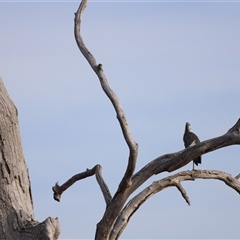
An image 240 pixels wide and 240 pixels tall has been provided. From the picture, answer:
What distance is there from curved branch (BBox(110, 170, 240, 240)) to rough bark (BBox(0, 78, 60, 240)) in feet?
4.41

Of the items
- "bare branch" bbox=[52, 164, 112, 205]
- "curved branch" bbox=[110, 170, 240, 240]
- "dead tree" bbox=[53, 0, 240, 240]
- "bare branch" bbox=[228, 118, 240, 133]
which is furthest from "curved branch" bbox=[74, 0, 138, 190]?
"bare branch" bbox=[228, 118, 240, 133]

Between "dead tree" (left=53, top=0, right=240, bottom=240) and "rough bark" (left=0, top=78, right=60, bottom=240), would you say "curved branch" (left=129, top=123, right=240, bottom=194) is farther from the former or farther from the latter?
"rough bark" (left=0, top=78, right=60, bottom=240)

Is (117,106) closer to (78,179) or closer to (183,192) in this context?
(183,192)

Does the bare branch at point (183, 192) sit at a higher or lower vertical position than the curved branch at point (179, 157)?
lower

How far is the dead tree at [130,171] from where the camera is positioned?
5.63 m

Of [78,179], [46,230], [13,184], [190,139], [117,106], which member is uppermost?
[190,139]

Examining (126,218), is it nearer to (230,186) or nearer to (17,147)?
(230,186)

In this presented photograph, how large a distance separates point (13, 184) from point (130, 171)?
43.4 inches

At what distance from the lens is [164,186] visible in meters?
6.56

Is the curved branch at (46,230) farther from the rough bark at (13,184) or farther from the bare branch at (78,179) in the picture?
the bare branch at (78,179)

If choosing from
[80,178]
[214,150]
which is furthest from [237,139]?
[80,178]

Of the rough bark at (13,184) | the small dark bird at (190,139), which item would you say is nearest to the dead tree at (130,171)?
the rough bark at (13,184)

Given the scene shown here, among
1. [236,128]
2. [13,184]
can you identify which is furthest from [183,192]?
[13,184]

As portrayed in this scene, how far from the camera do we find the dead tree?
5633mm
